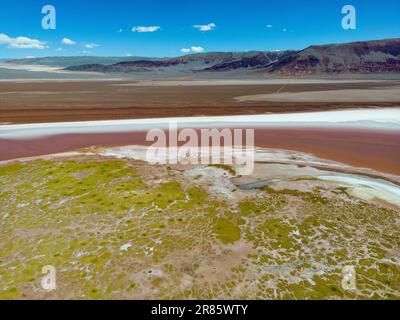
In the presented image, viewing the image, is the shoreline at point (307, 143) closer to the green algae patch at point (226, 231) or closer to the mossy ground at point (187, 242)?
the mossy ground at point (187, 242)

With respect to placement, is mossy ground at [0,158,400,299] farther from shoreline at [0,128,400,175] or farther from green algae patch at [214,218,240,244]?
shoreline at [0,128,400,175]

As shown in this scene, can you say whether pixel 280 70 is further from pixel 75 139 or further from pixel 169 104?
pixel 75 139

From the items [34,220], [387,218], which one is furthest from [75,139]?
[387,218]

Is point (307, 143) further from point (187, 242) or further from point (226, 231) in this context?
point (187, 242)

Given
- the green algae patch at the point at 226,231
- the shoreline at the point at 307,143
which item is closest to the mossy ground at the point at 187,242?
the green algae patch at the point at 226,231

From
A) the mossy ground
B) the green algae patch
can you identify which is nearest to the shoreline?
the mossy ground

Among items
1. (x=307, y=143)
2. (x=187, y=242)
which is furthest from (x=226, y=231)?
(x=307, y=143)
